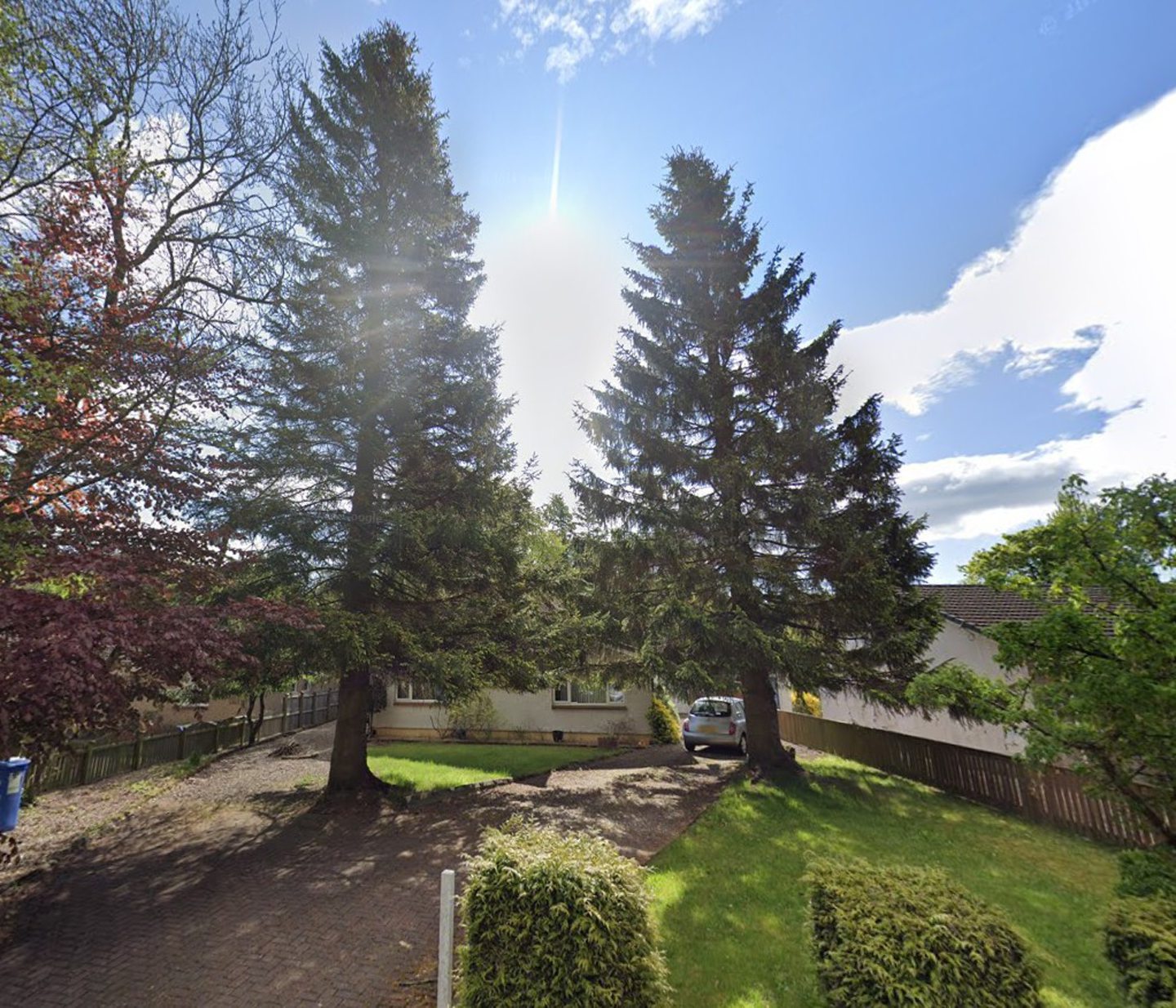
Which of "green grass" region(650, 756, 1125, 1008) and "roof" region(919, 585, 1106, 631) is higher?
"roof" region(919, 585, 1106, 631)

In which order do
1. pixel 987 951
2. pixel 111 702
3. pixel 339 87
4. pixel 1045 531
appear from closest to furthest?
pixel 987 951
pixel 1045 531
pixel 111 702
pixel 339 87

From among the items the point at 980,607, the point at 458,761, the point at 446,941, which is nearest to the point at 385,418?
the point at 446,941

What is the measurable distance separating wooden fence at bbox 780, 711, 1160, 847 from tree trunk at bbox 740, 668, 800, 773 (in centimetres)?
306

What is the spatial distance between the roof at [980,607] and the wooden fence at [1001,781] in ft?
10.3

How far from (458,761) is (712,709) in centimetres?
786

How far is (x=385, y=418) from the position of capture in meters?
10.9

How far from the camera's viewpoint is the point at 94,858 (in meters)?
7.89

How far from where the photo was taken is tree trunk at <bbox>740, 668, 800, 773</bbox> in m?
12.0

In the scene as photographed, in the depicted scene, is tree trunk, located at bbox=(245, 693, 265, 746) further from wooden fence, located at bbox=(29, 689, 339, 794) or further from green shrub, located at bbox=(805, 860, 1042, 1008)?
green shrub, located at bbox=(805, 860, 1042, 1008)

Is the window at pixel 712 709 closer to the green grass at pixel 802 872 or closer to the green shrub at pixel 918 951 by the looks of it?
the green grass at pixel 802 872

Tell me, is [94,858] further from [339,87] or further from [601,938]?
[339,87]

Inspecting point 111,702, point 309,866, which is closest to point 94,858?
point 309,866

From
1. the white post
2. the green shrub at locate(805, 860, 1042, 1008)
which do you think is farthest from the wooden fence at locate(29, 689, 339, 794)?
the green shrub at locate(805, 860, 1042, 1008)

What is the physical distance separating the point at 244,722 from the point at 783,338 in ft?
65.3
